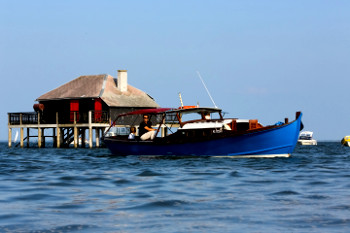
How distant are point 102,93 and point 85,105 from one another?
1.91m

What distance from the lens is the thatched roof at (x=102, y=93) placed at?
50156 millimetres

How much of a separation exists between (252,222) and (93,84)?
1735 inches

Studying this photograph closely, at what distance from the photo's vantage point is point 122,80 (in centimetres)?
5300

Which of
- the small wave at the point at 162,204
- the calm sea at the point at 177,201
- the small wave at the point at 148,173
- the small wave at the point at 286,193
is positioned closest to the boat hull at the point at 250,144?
the calm sea at the point at 177,201

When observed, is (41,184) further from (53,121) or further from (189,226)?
(53,121)

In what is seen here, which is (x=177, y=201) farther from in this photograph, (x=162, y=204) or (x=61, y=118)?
(x=61, y=118)

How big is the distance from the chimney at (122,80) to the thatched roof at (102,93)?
14.1 inches

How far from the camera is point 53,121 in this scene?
171 ft

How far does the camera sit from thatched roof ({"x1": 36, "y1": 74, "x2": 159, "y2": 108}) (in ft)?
165

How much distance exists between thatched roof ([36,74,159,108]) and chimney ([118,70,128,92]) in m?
0.36

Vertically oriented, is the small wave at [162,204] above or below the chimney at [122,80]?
below

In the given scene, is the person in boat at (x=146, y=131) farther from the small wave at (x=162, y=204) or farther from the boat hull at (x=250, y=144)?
the small wave at (x=162, y=204)

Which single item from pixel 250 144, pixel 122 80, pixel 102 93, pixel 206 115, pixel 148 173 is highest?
pixel 122 80

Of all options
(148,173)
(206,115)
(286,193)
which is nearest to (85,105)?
(206,115)
